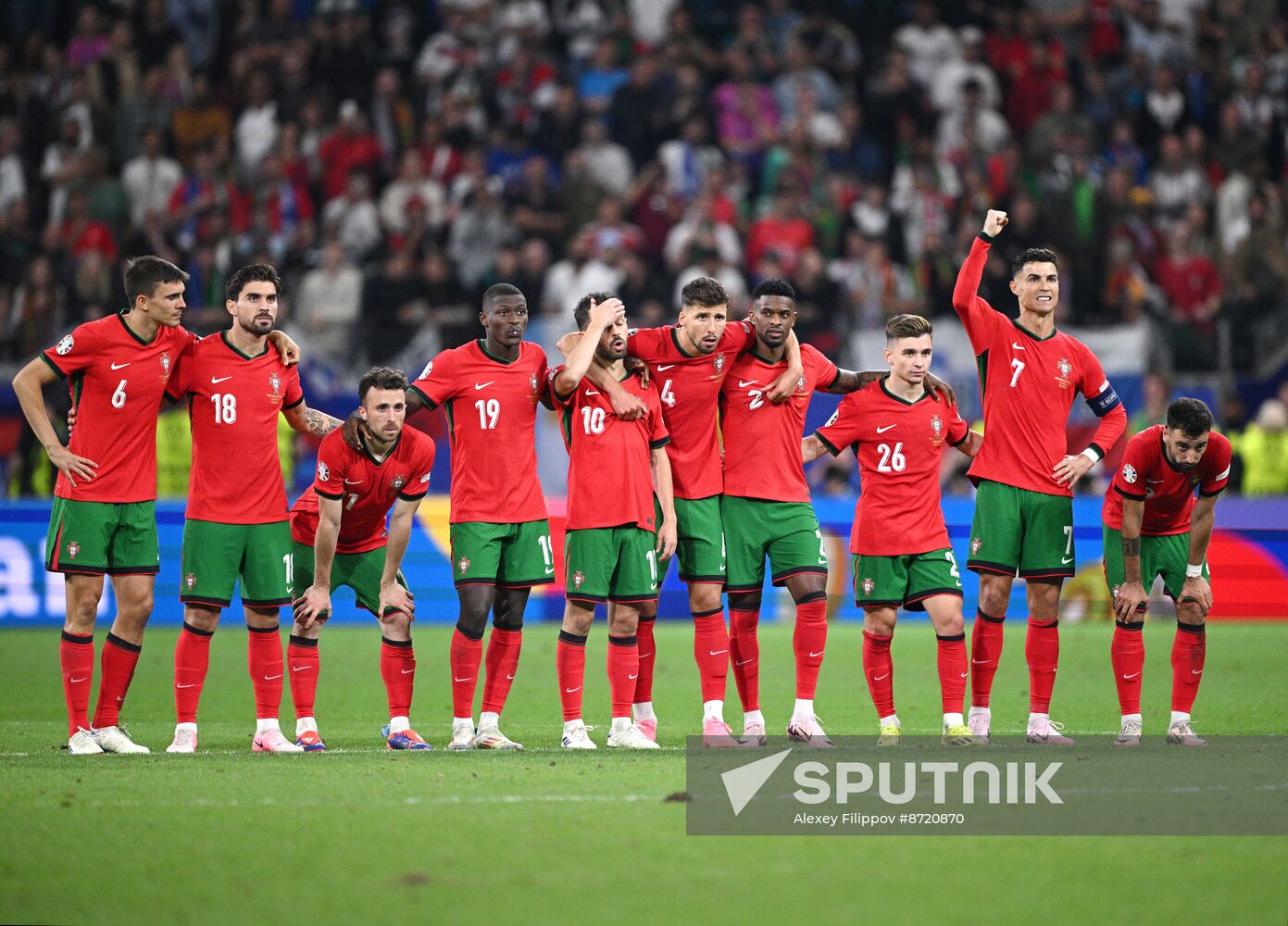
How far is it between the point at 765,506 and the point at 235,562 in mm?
2857

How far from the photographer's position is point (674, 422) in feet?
29.1

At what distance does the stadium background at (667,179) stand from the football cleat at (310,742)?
753cm

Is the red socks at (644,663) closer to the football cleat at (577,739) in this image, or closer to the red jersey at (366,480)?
the football cleat at (577,739)

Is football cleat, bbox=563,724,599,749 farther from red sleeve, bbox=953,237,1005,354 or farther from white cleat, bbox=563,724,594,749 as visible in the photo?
red sleeve, bbox=953,237,1005,354

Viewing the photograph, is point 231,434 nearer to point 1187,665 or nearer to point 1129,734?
point 1129,734

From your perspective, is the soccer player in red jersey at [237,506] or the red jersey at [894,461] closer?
the soccer player in red jersey at [237,506]

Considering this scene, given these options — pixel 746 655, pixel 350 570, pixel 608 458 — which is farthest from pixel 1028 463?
pixel 350 570

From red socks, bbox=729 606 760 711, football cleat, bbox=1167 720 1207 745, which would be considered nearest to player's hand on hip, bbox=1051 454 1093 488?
football cleat, bbox=1167 720 1207 745

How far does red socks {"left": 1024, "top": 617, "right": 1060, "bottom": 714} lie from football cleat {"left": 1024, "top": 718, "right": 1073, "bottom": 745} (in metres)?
0.07

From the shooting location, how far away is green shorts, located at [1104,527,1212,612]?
8.83m

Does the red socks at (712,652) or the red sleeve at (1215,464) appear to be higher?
the red sleeve at (1215,464)

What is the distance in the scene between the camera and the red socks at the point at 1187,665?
28.3 ft

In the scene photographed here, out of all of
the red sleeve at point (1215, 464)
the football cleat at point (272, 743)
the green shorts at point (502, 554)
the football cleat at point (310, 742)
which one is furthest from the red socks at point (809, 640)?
the football cleat at point (272, 743)

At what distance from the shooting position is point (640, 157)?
20688 mm
